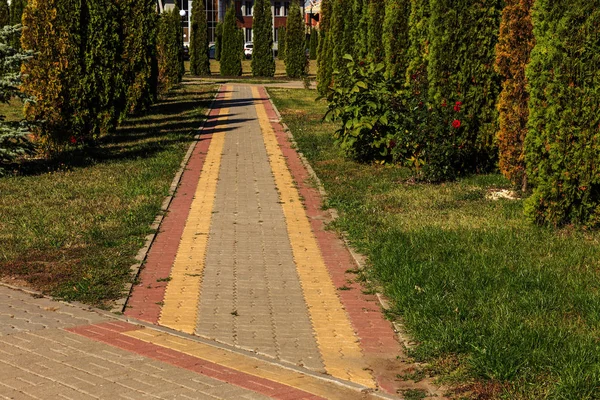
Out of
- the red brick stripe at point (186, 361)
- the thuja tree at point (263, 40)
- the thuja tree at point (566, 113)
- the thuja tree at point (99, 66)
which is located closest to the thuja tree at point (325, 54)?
the thuja tree at point (99, 66)

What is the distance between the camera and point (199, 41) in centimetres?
5491

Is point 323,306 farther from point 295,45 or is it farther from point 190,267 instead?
point 295,45

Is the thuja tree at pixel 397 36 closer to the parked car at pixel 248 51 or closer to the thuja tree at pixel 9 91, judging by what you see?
the thuja tree at pixel 9 91

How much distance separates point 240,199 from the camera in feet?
41.3

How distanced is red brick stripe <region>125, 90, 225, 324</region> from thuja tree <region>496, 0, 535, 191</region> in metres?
4.52

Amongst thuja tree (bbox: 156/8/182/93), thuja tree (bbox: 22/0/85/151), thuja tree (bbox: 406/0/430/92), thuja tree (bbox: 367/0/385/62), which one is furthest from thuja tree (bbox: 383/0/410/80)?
thuja tree (bbox: 156/8/182/93)

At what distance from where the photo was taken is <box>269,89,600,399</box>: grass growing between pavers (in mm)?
5758

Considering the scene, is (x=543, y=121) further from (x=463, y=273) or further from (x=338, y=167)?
(x=338, y=167)

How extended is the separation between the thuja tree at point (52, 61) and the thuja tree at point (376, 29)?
7.37 metres

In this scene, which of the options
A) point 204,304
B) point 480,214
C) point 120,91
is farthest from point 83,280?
point 120,91

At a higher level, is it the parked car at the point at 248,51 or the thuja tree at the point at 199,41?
the thuja tree at the point at 199,41

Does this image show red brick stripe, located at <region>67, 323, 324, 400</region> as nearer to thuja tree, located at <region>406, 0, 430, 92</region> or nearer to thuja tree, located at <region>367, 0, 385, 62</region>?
thuja tree, located at <region>406, 0, 430, 92</region>

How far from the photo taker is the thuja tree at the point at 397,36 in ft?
59.2

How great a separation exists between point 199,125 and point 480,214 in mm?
13202
